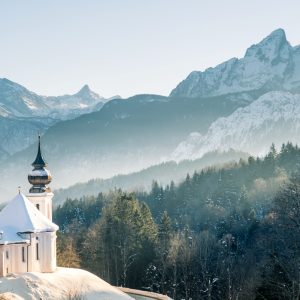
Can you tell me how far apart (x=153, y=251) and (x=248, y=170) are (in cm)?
4532

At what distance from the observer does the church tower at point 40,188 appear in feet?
199

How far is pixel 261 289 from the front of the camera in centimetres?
4822

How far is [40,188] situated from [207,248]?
19.3 meters

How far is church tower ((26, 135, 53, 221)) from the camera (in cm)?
6078

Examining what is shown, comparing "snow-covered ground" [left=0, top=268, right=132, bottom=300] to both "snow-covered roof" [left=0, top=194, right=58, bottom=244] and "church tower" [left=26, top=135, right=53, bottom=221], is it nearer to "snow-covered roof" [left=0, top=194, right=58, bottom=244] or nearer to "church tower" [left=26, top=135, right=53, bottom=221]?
"snow-covered roof" [left=0, top=194, right=58, bottom=244]

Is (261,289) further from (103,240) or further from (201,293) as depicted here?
(103,240)

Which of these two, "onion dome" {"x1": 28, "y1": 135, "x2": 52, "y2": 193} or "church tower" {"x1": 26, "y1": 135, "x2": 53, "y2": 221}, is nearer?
"church tower" {"x1": 26, "y1": 135, "x2": 53, "y2": 221}

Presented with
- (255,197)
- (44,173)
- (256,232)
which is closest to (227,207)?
(255,197)

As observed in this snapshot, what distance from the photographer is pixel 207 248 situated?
6838 centimetres

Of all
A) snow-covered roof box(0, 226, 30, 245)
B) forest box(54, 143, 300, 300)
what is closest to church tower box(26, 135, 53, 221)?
forest box(54, 143, 300, 300)

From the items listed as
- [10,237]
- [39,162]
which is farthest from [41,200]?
[10,237]

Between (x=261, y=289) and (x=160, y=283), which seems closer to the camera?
(x=261, y=289)

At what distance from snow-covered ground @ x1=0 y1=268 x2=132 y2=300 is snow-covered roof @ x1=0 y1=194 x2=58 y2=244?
371 cm

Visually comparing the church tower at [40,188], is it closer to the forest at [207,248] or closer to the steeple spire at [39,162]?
the steeple spire at [39,162]
